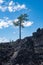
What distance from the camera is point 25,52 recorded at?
47.3 meters

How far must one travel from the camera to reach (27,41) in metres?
52.0

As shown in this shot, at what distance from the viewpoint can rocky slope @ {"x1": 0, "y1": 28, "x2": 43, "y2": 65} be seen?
45031 millimetres

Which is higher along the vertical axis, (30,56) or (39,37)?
(39,37)

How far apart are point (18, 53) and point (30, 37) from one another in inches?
284

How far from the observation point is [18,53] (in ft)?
155

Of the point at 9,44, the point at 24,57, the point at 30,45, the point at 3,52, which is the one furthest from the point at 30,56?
the point at 9,44

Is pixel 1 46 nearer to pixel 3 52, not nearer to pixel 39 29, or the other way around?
pixel 3 52

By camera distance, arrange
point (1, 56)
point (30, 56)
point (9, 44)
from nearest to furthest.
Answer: point (30, 56) < point (1, 56) < point (9, 44)

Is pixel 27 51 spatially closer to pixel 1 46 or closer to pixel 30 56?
pixel 30 56

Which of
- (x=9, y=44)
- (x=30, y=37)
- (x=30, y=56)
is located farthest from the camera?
(x=9, y=44)

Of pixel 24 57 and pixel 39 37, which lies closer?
pixel 24 57

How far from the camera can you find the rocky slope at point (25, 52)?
4503 cm

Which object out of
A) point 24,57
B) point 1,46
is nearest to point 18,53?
point 24,57

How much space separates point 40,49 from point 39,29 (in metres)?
7.00
